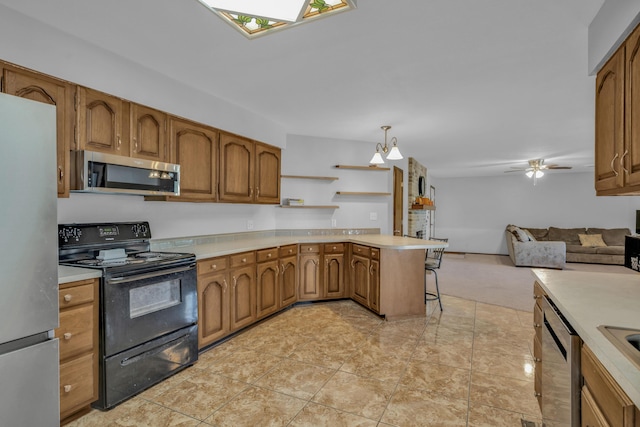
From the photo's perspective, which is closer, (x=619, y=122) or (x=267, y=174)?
(x=619, y=122)

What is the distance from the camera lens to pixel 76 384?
192 centimetres

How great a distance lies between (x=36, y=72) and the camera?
203cm

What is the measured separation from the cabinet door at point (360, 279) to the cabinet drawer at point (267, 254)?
1.11 meters

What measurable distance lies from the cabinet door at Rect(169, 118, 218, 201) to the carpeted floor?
12.6 ft

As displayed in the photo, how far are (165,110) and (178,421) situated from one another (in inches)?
95.2

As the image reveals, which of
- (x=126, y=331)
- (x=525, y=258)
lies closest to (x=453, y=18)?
(x=126, y=331)

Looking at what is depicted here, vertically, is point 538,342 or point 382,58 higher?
point 382,58

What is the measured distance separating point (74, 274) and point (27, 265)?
61 centimetres

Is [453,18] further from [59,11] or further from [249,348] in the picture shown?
[249,348]

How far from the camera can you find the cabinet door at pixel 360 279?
399 centimetres

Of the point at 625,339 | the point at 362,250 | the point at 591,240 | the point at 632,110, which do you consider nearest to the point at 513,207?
the point at 591,240

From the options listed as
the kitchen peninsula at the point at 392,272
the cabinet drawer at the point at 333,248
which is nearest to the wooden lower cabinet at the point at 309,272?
the cabinet drawer at the point at 333,248

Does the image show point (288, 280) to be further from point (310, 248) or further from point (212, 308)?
point (212, 308)

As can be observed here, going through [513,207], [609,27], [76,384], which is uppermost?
[609,27]
